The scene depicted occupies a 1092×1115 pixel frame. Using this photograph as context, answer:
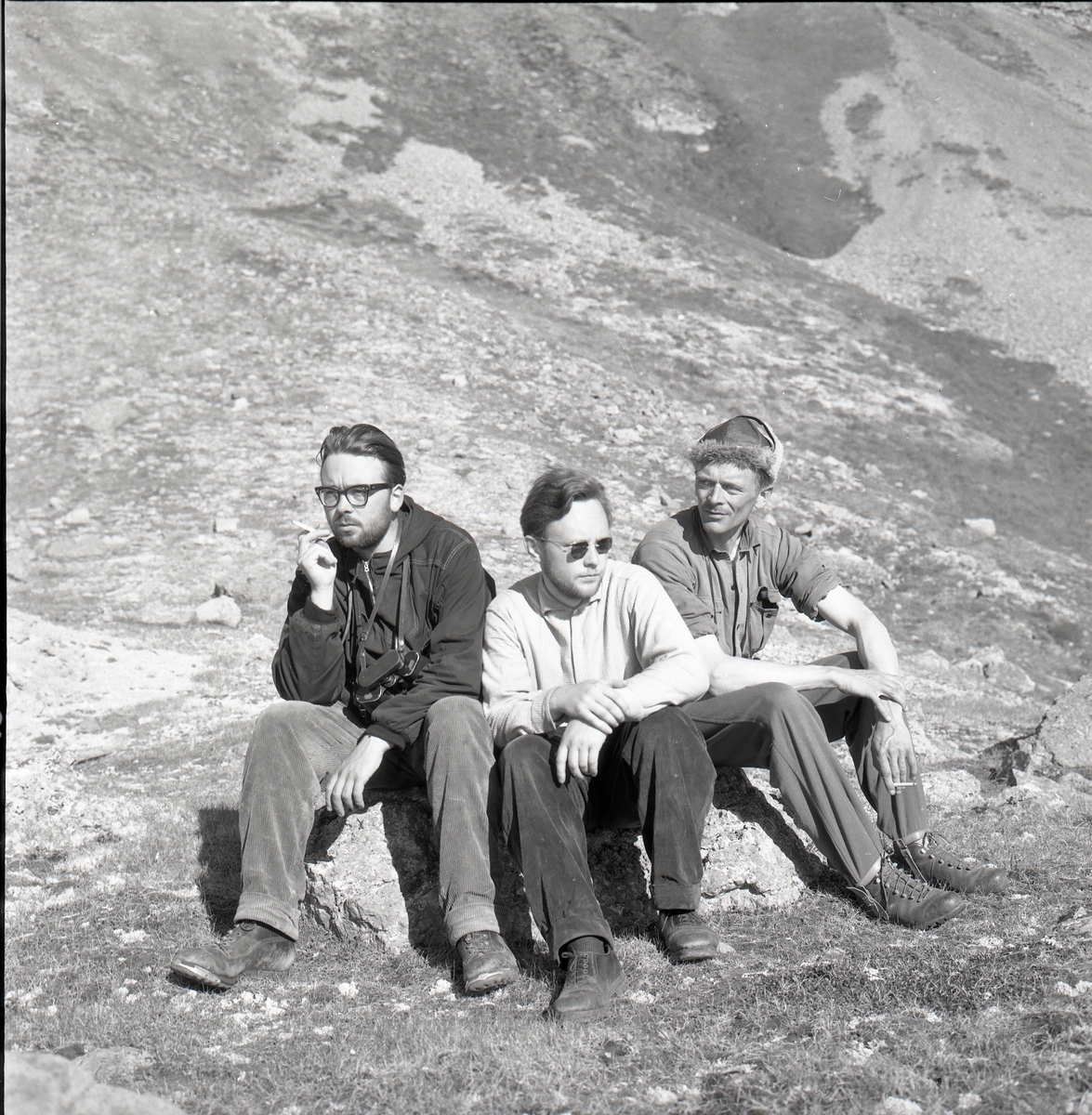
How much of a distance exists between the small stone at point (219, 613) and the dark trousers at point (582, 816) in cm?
652

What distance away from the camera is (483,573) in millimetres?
4910

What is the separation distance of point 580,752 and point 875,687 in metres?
1.33

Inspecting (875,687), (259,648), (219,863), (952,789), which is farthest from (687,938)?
(259,648)

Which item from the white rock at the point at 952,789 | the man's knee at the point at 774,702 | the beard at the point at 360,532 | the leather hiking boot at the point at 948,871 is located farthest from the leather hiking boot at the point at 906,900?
the beard at the point at 360,532

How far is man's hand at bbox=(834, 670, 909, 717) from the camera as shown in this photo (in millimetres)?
4809

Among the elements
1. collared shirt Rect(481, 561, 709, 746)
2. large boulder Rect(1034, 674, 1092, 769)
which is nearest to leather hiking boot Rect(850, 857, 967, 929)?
collared shirt Rect(481, 561, 709, 746)

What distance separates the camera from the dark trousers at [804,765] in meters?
4.57

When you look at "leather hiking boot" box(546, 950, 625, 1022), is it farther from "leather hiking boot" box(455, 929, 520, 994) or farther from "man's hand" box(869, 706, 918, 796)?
"man's hand" box(869, 706, 918, 796)

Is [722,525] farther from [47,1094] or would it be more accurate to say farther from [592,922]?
[47,1094]

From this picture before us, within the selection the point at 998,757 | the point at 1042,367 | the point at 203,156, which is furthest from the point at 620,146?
the point at 998,757

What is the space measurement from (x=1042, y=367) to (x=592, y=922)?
21.1m

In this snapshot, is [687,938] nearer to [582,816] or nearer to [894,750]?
[582,816]

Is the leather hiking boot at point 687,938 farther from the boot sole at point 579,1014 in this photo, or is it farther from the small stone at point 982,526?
the small stone at point 982,526

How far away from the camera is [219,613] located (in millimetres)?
10508
